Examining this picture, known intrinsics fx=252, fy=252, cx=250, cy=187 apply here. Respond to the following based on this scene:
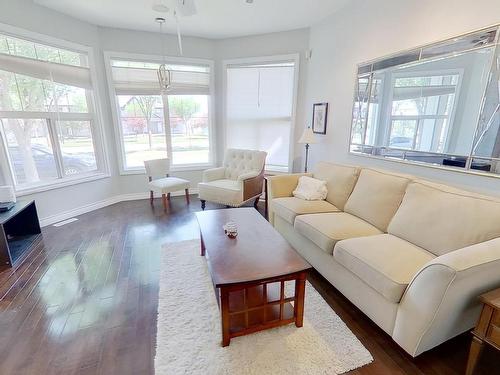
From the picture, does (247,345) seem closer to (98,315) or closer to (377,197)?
(98,315)

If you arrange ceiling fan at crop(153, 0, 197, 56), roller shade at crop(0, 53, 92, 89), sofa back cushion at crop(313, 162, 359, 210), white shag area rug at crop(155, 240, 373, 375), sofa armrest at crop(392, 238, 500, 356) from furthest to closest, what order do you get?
1. roller shade at crop(0, 53, 92, 89)
2. sofa back cushion at crop(313, 162, 359, 210)
3. ceiling fan at crop(153, 0, 197, 56)
4. white shag area rug at crop(155, 240, 373, 375)
5. sofa armrest at crop(392, 238, 500, 356)

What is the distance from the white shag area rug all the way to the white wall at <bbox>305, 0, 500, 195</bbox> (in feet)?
4.83

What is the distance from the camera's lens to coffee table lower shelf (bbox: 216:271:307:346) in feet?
4.91

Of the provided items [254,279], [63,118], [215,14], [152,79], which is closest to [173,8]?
[215,14]

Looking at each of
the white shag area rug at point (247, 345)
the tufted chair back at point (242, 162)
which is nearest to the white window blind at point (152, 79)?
the tufted chair back at point (242, 162)

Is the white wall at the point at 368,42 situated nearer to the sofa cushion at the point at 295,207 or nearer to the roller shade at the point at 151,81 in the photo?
the sofa cushion at the point at 295,207

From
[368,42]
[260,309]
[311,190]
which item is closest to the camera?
[260,309]

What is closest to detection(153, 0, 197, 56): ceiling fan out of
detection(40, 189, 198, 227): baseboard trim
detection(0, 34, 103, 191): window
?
detection(0, 34, 103, 191): window

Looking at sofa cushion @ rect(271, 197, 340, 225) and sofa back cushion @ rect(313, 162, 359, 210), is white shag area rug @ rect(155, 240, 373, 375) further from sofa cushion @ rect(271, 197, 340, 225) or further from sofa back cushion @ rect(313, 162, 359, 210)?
sofa back cushion @ rect(313, 162, 359, 210)

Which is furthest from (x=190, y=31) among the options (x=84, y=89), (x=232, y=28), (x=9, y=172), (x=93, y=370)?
(x=93, y=370)

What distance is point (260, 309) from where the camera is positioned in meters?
1.64

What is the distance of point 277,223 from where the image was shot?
2965mm

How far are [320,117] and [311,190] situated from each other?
50.7 inches

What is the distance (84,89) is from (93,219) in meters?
1.88
